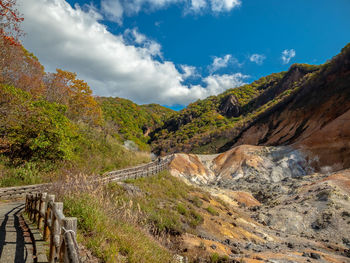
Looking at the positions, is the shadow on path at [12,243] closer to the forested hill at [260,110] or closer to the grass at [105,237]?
the grass at [105,237]

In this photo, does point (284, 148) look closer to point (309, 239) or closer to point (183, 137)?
point (309, 239)

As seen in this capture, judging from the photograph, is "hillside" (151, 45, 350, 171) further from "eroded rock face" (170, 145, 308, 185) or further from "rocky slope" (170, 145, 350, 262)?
"rocky slope" (170, 145, 350, 262)

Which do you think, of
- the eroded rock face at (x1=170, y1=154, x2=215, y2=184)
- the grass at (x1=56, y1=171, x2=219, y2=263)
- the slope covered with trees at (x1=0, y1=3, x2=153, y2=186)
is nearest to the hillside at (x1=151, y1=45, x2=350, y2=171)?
the eroded rock face at (x1=170, y1=154, x2=215, y2=184)

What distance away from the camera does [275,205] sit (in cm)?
2028

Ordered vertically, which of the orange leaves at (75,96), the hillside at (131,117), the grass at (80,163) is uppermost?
the hillside at (131,117)

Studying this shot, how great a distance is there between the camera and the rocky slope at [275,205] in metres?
10.2

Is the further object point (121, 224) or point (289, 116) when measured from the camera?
point (289, 116)

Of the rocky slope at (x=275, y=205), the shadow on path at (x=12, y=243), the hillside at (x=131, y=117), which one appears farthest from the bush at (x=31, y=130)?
the hillside at (x=131, y=117)

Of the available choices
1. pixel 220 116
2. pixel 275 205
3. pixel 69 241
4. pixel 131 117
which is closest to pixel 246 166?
pixel 275 205

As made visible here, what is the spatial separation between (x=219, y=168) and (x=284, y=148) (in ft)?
35.8

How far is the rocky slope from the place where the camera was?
33.6 feet

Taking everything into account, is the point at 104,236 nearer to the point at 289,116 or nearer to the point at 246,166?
the point at 246,166

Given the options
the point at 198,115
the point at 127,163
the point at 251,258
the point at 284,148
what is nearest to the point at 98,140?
the point at 127,163

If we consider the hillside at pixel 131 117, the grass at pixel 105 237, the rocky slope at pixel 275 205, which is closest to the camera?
the grass at pixel 105 237
